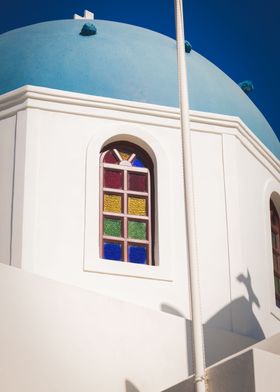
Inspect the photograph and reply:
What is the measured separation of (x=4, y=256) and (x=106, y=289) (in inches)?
42.9

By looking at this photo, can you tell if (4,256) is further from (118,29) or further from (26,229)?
(118,29)

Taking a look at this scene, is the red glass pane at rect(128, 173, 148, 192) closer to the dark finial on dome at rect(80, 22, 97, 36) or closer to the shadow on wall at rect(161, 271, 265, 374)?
the shadow on wall at rect(161, 271, 265, 374)

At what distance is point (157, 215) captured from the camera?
45.9 ft

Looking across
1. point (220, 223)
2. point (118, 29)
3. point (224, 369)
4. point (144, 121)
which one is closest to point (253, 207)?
point (220, 223)

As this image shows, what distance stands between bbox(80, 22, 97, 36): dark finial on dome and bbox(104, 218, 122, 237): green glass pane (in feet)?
7.79

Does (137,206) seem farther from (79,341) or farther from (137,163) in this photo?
(79,341)

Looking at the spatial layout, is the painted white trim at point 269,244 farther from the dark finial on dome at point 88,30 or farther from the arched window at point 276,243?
the dark finial on dome at point 88,30

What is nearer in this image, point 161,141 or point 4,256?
point 4,256

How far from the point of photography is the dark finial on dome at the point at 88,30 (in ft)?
49.3

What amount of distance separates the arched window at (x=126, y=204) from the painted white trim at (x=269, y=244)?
4.77 feet

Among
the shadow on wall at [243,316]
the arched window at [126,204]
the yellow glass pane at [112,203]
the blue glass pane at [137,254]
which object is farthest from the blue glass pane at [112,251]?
Answer: the shadow on wall at [243,316]

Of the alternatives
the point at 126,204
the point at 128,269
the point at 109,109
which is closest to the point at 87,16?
the point at 109,109

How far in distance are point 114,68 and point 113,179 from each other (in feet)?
4.27

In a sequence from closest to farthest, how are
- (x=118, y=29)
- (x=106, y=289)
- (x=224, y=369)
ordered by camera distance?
(x=224, y=369), (x=106, y=289), (x=118, y=29)
